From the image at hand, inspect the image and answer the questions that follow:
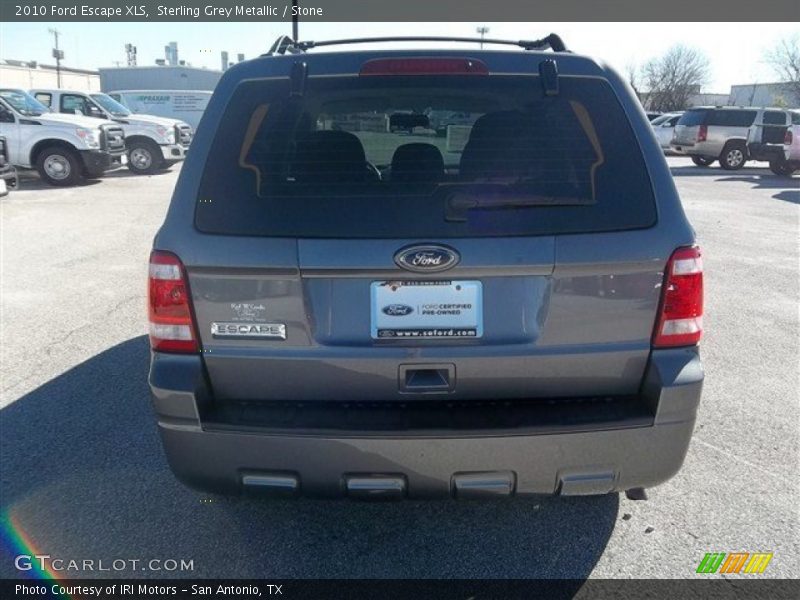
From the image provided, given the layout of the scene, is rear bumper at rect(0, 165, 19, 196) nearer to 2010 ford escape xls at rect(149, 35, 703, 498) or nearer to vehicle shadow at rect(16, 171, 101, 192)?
vehicle shadow at rect(16, 171, 101, 192)

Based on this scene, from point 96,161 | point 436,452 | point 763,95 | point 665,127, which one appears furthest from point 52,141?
point 763,95

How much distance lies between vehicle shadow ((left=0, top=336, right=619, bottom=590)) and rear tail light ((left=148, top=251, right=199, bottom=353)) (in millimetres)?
1019

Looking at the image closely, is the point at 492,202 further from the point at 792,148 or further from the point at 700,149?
the point at 700,149

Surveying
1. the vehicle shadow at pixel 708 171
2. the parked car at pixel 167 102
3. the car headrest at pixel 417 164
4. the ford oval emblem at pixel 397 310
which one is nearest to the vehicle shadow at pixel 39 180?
the parked car at pixel 167 102

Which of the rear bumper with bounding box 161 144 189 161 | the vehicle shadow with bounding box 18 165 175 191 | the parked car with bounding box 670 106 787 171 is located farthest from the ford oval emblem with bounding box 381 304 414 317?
the parked car with bounding box 670 106 787 171

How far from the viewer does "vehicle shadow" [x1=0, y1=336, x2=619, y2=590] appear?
2.65 metres

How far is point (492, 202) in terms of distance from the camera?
7.11 feet

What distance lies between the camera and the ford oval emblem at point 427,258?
2102 millimetres

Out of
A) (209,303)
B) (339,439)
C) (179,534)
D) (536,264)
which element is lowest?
(179,534)

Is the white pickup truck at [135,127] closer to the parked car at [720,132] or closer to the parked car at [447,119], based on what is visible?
the parked car at [447,119]

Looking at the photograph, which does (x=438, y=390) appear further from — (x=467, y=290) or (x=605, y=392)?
(x=605, y=392)

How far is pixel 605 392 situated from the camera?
231 centimetres

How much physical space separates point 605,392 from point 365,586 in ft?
3.98

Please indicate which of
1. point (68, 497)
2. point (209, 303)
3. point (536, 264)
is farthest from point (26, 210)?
point (536, 264)
